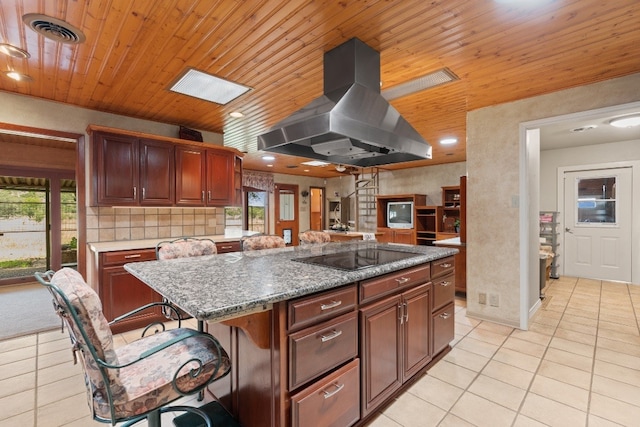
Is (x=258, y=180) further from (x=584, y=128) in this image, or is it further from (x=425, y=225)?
(x=584, y=128)

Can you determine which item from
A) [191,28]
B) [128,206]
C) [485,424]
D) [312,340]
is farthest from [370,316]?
[128,206]

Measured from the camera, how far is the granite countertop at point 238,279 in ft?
3.81

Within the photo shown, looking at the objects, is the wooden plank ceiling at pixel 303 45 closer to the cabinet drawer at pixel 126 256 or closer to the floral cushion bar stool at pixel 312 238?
the floral cushion bar stool at pixel 312 238

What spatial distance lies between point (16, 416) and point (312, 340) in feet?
6.46

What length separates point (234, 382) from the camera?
1600 millimetres

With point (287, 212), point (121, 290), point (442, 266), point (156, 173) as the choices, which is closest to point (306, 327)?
point (442, 266)

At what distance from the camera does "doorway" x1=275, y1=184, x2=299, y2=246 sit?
27.0 ft

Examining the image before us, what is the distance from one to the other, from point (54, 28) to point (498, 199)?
4011mm

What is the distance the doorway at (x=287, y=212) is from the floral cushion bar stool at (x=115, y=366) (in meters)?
6.91

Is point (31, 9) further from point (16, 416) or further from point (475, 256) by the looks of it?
→ point (475, 256)

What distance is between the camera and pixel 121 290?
2.98m

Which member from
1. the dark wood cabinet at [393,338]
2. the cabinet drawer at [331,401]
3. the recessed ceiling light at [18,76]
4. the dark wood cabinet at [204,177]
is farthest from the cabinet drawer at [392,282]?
the recessed ceiling light at [18,76]

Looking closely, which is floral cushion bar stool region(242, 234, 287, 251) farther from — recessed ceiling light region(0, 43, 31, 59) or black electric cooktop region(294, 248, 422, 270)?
recessed ceiling light region(0, 43, 31, 59)

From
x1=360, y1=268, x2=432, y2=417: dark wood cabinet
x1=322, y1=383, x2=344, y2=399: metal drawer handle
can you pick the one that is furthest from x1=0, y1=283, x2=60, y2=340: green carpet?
x1=360, y1=268, x2=432, y2=417: dark wood cabinet
